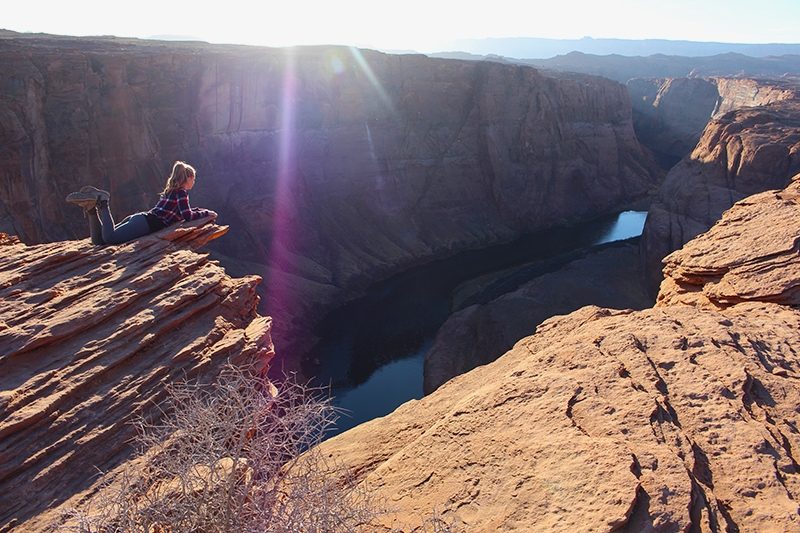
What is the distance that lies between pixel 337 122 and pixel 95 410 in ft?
143

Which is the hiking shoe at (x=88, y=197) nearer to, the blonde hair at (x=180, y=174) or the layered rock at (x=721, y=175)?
the blonde hair at (x=180, y=174)

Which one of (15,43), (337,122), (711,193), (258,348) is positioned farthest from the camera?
(337,122)

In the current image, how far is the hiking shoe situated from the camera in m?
9.07

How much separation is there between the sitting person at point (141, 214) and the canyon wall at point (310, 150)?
69.7 ft

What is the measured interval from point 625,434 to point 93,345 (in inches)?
306

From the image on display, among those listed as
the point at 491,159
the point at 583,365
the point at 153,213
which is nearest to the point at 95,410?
the point at 153,213

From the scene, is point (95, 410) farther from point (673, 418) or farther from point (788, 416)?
A: point (788, 416)

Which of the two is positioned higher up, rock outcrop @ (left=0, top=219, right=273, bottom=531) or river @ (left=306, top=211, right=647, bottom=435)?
rock outcrop @ (left=0, top=219, right=273, bottom=531)

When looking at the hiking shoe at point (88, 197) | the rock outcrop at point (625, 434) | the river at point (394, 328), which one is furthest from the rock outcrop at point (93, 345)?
the river at point (394, 328)

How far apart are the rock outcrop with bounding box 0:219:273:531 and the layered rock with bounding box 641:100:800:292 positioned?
31.3 metres

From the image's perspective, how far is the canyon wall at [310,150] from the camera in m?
30.8

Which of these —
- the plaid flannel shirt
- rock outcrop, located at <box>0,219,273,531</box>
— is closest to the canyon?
rock outcrop, located at <box>0,219,273,531</box>

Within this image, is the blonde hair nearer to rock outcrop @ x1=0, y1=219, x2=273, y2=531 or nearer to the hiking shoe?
rock outcrop @ x1=0, y1=219, x2=273, y2=531

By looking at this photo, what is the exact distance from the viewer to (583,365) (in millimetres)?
8867
